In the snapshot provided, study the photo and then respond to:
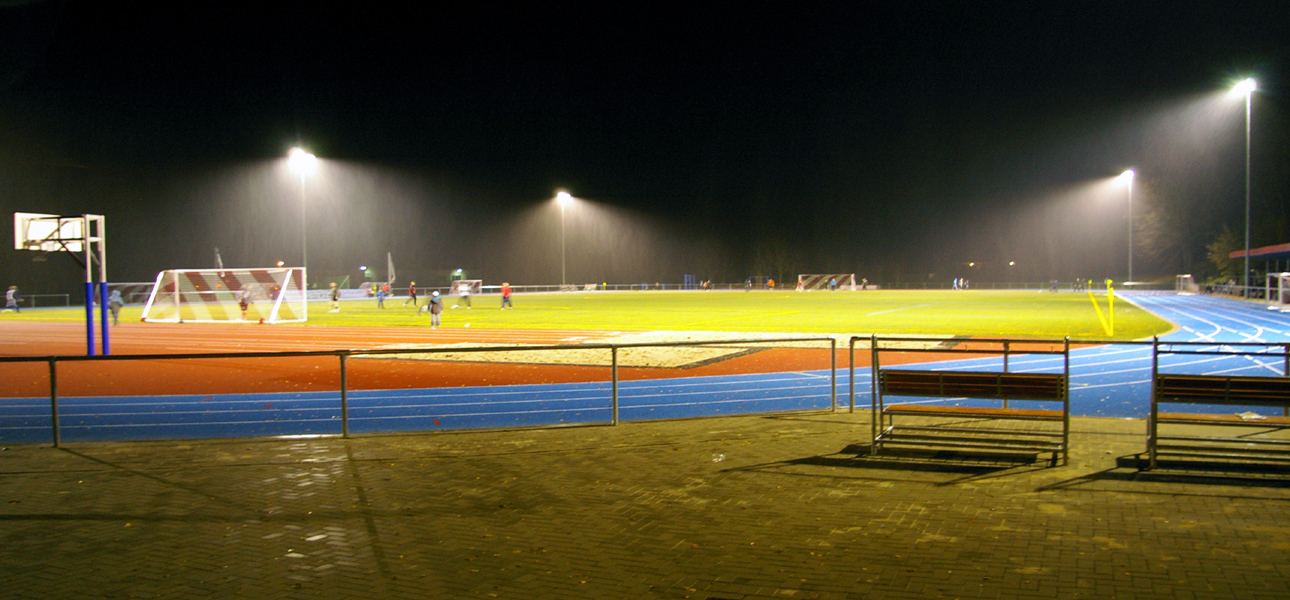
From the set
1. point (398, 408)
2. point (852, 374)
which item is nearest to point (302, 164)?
point (398, 408)

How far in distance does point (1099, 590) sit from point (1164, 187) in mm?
91340

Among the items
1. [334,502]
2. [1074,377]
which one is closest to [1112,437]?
[1074,377]

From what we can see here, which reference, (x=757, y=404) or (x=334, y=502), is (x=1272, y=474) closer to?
(x=757, y=404)

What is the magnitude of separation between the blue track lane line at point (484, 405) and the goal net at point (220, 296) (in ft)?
72.7

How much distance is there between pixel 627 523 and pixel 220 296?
1338 inches

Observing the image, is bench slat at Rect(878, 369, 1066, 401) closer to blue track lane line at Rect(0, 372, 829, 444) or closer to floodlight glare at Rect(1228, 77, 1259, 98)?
blue track lane line at Rect(0, 372, 829, 444)

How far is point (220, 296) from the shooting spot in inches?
1366

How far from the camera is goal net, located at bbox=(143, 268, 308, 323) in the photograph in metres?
34.5

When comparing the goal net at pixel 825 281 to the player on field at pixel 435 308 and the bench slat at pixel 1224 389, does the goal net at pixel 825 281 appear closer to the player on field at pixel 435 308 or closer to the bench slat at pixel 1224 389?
the player on field at pixel 435 308

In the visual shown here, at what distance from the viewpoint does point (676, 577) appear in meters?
4.82

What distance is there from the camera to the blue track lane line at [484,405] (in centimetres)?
1066

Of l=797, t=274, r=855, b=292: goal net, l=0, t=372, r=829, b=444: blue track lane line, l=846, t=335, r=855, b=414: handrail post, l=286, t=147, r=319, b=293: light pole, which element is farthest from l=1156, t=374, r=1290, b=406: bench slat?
l=797, t=274, r=855, b=292: goal net

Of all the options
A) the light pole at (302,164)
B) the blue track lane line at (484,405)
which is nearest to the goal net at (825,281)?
the light pole at (302,164)

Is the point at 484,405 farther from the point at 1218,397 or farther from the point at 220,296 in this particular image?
the point at 220,296
